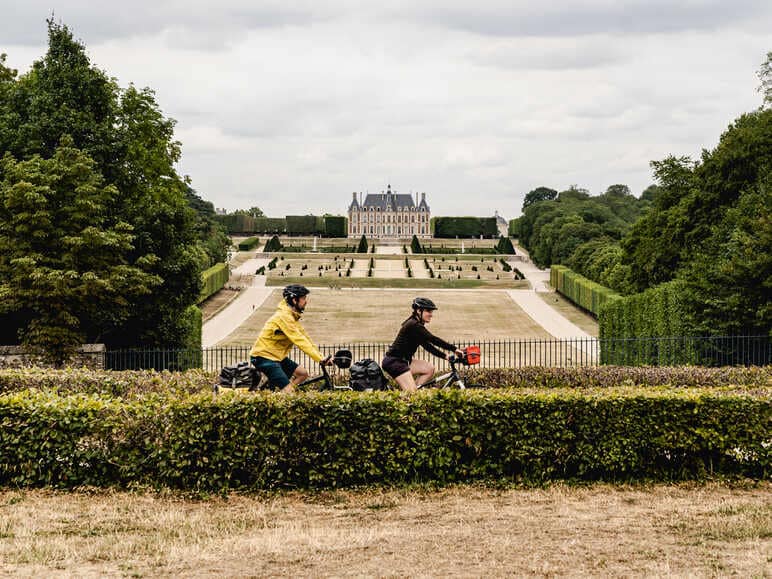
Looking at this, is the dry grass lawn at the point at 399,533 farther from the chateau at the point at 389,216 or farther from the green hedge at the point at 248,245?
the chateau at the point at 389,216

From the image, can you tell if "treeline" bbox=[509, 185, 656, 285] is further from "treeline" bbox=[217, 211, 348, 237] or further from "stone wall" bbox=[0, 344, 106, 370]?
"treeline" bbox=[217, 211, 348, 237]

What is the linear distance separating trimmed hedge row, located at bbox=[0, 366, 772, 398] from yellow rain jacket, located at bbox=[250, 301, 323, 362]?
1107mm

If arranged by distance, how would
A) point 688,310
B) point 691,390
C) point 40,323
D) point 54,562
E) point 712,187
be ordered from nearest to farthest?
point 54,562 → point 691,390 → point 40,323 → point 688,310 → point 712,187

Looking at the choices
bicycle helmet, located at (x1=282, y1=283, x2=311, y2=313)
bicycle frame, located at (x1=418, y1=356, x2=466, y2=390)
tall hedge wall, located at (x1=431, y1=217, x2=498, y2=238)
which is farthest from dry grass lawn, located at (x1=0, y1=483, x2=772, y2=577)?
tall hedge wall, located at (x1=431, y1=217, x2=498, y2=238)

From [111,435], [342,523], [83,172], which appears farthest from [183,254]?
[342,523]

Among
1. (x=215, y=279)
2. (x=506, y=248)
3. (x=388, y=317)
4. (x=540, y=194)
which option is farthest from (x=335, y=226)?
(x=388, y=317)

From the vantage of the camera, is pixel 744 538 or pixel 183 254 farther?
pixel 183 254

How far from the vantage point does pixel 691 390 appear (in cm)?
962

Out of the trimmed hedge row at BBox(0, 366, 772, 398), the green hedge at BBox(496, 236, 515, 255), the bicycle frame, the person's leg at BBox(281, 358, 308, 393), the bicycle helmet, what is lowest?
the trimmed hedge row at BBox(0, 366, 772, 398)

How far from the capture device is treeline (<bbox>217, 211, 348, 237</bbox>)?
138 metres

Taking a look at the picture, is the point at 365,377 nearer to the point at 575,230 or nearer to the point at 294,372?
the point at 294,372

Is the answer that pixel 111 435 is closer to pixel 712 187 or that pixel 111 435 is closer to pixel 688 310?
pixel 688 310

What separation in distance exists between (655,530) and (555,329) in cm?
3684

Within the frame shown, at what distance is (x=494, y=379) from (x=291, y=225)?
134m
